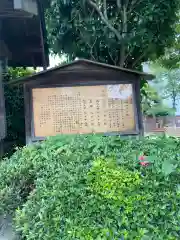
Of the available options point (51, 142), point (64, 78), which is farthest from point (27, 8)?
point (51, 142)

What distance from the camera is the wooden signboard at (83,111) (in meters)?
4.34

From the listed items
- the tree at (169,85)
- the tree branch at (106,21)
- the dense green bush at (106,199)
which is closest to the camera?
the dense green bush at (106,199)

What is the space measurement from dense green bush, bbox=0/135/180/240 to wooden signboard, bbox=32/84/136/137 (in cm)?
168

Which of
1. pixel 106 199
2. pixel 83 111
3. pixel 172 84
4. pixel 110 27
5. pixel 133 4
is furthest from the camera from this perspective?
pixel 172 84

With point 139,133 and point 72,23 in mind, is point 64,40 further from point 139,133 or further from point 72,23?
point 139,133

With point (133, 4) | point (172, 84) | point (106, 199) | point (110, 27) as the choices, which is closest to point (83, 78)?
point (106, 199)

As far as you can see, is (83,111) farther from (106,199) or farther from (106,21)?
(106,21)

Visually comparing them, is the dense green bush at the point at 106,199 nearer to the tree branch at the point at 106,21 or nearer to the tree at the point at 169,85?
the tree branch at the point at 106,21

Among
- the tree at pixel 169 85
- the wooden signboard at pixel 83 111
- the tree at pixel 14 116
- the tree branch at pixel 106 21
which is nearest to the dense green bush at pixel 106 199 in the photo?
the wooden signboard at pixel 83 111

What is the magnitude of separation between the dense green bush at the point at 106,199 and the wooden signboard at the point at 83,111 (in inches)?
66.3

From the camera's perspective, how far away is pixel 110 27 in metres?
6.69

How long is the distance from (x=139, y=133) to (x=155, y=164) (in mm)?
1933

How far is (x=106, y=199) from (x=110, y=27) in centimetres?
519

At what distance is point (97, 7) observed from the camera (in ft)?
22.4
